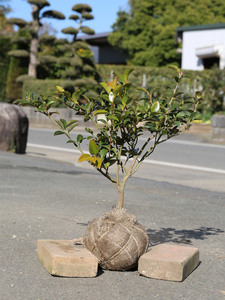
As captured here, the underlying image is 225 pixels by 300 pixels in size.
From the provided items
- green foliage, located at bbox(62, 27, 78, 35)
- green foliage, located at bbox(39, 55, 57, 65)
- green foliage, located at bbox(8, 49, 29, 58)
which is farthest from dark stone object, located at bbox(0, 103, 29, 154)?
green foliage, located at bbox(62, 27, 78, 35)

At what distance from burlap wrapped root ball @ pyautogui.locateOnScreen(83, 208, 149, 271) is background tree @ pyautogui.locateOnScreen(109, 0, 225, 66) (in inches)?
1578

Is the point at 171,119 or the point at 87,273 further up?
the point at 171,119

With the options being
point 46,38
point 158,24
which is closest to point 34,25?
point 46,38

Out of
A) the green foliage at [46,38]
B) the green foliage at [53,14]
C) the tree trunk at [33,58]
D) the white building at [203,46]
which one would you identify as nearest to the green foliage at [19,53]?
the tree trunk at [33,58]

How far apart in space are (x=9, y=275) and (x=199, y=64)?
30.4 meters

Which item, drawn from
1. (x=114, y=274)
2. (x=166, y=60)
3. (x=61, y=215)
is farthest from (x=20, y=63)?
(x=114, y=274)

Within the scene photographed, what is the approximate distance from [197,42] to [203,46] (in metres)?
0.58

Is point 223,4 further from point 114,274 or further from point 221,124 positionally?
point 114,274

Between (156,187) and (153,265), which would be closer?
(153,265)

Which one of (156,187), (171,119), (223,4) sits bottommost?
(156,187)

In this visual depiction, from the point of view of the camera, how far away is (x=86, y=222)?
6.49 m

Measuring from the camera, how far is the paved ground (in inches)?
168

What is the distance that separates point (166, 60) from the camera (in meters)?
45.5

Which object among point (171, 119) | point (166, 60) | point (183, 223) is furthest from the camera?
point (166, 60)
